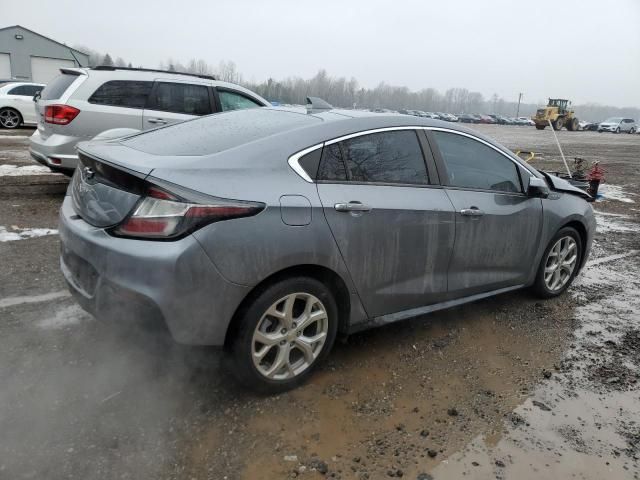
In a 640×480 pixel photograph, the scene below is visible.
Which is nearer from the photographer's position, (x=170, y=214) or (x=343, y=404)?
(x=170, y=214)

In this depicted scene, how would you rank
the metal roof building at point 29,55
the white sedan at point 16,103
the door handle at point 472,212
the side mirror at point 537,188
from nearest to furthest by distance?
the door handle at point 472,212, the side mirror at point 537,188, the white sedan at point 16,103, the metal roof building at point 29,55

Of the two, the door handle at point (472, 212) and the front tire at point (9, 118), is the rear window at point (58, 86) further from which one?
the front tire at point (9, 118)

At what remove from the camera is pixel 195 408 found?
8.99ft

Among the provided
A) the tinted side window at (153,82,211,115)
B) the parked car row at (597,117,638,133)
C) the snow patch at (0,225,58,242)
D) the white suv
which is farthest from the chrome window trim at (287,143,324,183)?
the parked car row at (597,117,638,133)

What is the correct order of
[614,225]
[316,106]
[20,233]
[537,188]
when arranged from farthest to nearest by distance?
[614,225], [20,233], [537,188], [316,106]

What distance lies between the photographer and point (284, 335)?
109 inches

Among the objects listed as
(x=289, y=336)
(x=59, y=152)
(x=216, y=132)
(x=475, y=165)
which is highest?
(x=216, y=132)

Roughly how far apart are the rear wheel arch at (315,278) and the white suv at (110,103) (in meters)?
4.29

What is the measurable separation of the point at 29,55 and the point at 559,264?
1774 inches

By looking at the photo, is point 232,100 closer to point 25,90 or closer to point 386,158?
point 386,158

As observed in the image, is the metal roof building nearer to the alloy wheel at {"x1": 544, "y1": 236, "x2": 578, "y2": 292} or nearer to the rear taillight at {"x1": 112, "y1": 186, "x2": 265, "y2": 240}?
the alloy wheel at {"x1": 544, "y1": 236, "x2": 578, "y2": 292}

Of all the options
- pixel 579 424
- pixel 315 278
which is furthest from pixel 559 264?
pixel 315 278

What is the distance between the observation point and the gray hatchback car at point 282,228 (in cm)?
243

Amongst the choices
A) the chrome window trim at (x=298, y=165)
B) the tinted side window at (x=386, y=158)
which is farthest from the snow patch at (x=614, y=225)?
the chrome window trim at (x=298, y=165)
